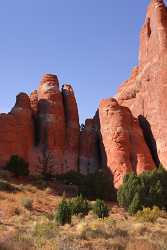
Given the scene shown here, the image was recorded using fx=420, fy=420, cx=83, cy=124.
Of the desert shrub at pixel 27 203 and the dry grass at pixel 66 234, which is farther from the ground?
the desert shrub at pixel 27 203

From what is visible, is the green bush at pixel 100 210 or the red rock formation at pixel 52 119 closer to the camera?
the green bush at pixel 100 210

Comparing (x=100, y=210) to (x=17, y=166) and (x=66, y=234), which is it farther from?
(x=17, y=166)

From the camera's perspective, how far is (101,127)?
5097 centimetres

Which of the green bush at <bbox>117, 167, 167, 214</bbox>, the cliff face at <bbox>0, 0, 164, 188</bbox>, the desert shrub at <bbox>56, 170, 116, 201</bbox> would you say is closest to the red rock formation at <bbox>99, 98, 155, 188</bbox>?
the cliff face at <bbox>0, 0, 164, 188</bbox>

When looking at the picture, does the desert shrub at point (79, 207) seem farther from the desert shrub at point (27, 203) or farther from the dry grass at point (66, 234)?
the desert shrub at point (27, 203)

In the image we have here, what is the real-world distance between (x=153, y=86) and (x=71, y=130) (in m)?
11.7

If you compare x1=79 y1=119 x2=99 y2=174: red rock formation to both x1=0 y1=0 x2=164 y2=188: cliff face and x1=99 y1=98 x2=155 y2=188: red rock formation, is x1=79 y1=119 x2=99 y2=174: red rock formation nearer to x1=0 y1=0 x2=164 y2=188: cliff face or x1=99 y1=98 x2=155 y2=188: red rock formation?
x1=0 y1=0 x2=164 y2=188: cliff face

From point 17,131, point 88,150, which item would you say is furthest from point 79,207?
point 88,150

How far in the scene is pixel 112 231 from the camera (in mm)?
18078

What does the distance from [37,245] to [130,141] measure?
120 ft

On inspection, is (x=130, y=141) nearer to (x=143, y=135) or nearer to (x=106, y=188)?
(x=143, y=135)

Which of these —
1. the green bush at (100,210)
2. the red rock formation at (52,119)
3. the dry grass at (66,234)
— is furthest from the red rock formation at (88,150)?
the green bush at (100,210)

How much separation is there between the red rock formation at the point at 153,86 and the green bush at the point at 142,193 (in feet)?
30.7

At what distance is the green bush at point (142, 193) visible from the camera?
34.1m
